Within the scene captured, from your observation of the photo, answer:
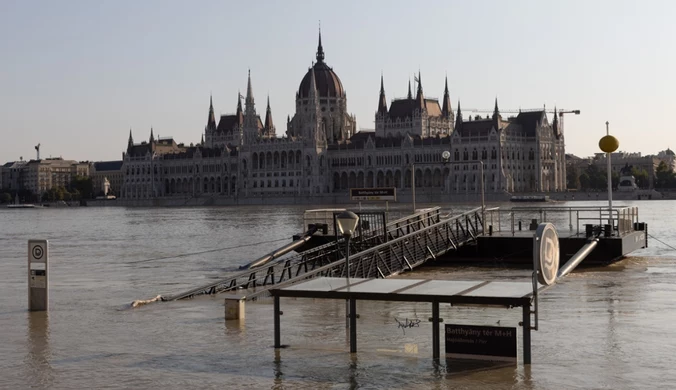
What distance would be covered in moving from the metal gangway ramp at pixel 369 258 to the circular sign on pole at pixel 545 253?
24.5ft

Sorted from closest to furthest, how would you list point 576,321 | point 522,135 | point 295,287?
point 295,287 < point 576,321 < point 522,135

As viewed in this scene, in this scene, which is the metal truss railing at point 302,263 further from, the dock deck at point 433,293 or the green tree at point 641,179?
the green tree at point 641,179

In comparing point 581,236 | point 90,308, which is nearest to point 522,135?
A: point 581,236

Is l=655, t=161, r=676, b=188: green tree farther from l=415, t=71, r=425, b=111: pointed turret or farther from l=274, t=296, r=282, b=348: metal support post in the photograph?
l=274, t=296, r=282, b=348: metal support post

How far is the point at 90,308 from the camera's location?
1938 cm

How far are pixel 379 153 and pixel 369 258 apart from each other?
14959cm

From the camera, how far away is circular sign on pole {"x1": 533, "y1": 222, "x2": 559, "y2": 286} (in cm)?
1148

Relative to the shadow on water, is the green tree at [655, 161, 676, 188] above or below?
above

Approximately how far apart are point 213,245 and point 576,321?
111 feet

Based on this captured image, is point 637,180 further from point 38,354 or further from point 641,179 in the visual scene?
point 38,354

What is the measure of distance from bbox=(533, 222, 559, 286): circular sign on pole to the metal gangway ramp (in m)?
7.47

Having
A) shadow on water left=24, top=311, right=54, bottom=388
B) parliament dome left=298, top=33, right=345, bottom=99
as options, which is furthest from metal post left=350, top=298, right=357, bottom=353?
parliament dome left=298, top=33, right=345, bottom=99

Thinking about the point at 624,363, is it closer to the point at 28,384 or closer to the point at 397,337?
the point at 397,337

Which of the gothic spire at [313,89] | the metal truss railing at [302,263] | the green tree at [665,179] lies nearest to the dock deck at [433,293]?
the metal truss railing at [302,263]
